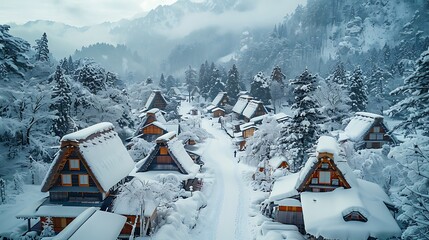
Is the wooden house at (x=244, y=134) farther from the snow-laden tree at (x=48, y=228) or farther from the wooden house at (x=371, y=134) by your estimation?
the snow-laden tree at (x=48, y=228)

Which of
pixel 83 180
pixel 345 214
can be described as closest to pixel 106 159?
pixel 83 180

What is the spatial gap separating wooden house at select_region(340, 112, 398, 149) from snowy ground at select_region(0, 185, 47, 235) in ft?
122

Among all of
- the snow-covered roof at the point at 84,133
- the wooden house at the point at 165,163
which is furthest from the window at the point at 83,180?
the wooden house at the point at 165,163

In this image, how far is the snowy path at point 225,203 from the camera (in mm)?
25500

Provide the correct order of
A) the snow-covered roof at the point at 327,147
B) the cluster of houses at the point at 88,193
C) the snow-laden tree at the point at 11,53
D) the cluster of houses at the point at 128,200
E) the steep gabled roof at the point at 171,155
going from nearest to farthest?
1. the cluster of houses at the point at 128,200
2. the cluster of houses at the point at 88,193
3. the snow-laden tree at the point at 11,53
4. the snow-covered roof at the point at 327,147
5. the steep gabled roof at the point at 171,155

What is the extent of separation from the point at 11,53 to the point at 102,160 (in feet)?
37.0

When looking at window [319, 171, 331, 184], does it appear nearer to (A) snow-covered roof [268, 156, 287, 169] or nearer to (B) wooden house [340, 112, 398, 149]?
(A) snow-covered roof [268, 156, 287, 169]

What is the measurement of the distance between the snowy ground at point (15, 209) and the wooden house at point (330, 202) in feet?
71.0

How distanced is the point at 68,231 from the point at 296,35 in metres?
168

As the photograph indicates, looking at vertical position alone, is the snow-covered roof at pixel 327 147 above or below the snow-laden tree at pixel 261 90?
below

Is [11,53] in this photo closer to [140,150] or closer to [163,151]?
[163,151]

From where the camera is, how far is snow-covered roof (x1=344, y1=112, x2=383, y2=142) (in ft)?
131

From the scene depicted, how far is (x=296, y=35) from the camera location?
542 feet

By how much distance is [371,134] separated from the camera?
40750 millimetres
